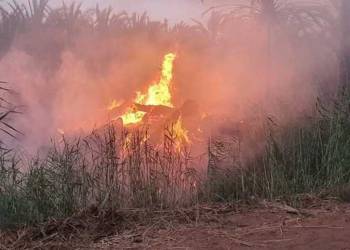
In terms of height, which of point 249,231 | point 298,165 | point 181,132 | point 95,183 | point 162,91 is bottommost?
point 249,231

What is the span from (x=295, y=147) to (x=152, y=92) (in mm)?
8419

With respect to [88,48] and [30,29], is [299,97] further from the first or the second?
[30,29]

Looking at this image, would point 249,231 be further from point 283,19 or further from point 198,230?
point 283,19

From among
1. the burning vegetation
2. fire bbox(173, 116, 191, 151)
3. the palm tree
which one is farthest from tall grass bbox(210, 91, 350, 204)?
the palm tree

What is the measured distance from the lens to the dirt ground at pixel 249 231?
4.71 meters

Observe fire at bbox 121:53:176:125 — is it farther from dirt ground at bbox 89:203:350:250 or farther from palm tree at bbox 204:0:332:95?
dirt ground at bbox 89:203:350:250

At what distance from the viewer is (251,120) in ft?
27.6

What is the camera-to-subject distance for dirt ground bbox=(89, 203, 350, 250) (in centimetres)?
471

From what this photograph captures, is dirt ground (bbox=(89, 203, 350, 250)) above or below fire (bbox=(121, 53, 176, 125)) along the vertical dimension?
below

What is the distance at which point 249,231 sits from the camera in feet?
16.6

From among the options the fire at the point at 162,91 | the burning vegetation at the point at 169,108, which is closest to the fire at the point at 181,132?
the burning vegetation at the point at 169,108

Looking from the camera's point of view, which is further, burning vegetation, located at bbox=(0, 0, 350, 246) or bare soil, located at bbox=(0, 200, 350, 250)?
burning vegetation, located at bbox=(0, 0, 350, 246)

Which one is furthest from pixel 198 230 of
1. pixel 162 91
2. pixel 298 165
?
pixel 162 91

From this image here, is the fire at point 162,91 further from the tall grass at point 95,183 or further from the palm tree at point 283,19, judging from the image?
the tall grass at point 95,183
